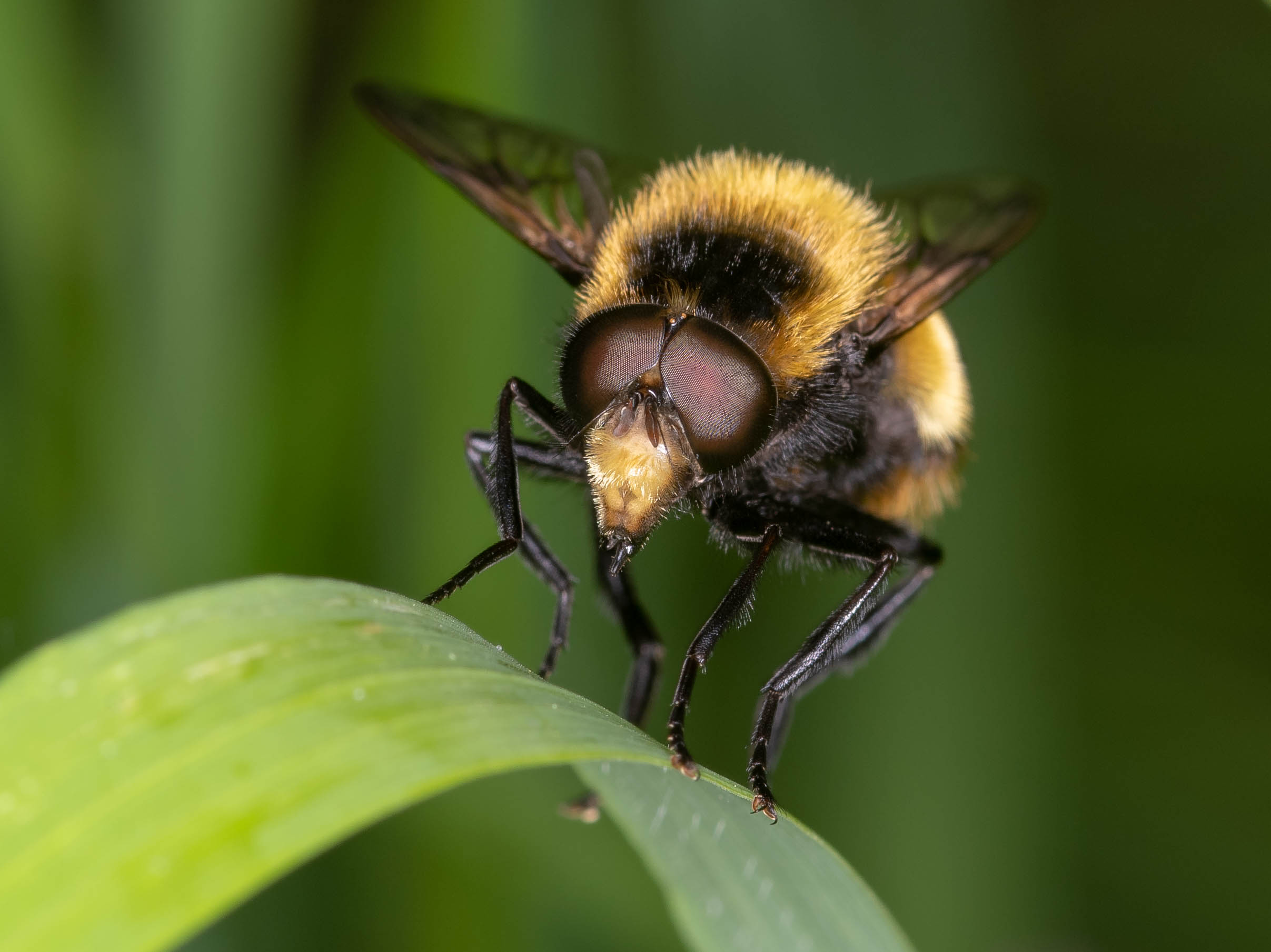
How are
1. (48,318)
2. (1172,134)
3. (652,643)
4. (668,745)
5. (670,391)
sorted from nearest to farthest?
(668,745) < (670,391) < (652,643) < (48,318) < (1172,134)

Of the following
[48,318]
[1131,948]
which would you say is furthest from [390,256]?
[1131,948]

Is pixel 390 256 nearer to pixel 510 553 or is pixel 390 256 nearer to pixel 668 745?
pixel 510 553

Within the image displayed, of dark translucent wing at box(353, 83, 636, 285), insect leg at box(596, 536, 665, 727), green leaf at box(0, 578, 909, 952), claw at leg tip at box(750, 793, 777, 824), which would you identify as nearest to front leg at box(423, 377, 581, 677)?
insect leg at box(596, 536, 665, 727)

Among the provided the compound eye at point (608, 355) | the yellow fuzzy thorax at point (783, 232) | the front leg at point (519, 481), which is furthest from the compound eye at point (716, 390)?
the front leg at point (519, 481)

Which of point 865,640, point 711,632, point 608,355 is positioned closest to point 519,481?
point 608,355

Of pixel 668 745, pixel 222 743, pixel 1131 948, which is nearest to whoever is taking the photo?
pixel 222 743

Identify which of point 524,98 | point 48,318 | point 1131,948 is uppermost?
point 524,98
